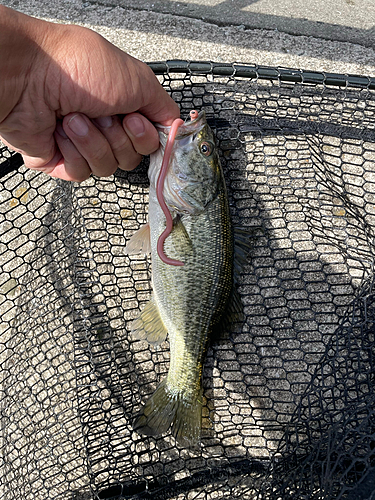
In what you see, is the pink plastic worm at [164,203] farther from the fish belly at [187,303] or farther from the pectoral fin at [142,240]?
the pectoral fin at [142,240]

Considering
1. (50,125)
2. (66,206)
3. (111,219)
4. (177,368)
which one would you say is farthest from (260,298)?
(50,125)

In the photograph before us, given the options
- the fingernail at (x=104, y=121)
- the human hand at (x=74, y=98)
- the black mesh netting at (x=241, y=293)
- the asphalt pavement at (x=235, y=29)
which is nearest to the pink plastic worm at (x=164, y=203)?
the human hand at (x=74, y=98)

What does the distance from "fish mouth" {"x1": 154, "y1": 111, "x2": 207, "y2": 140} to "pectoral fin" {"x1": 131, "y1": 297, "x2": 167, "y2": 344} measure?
0.94 metres

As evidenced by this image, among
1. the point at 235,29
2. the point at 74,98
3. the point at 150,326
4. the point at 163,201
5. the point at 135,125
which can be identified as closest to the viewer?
the point at 74,98

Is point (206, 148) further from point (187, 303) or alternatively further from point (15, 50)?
point (15, 50)

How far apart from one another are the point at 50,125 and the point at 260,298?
5.18 ft

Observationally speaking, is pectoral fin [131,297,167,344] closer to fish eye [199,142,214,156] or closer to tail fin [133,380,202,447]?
tail fin [133,380,202,447]

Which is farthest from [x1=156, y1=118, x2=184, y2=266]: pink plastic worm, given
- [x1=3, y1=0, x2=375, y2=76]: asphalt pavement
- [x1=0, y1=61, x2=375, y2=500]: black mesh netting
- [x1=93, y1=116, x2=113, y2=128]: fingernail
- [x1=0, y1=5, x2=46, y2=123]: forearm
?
[x1=3, y1=0, x2=375, y2=76]: asphalt pavement

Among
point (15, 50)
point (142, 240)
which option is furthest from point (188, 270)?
point (15, 50)

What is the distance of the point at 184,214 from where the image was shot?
2.12 meters

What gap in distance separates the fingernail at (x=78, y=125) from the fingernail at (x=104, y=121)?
8cm

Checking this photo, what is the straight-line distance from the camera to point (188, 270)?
209cm

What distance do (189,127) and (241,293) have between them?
3.51 ft

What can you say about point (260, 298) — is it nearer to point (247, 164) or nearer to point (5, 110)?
point (247, 164)
